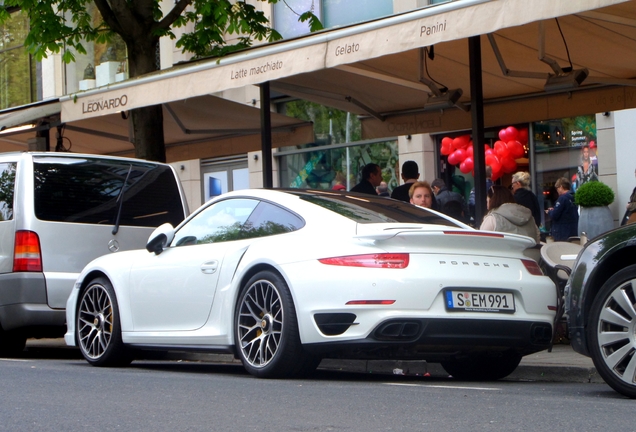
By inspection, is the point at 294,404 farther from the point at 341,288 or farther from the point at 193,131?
the point at 193,131

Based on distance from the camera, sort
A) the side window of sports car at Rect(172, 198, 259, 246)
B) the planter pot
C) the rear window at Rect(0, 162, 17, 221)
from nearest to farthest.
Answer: the side window of sports car at Rect(172, 198, 259, 246)
the rear window at Rect(0, 162, 17, 221)
the planter pot

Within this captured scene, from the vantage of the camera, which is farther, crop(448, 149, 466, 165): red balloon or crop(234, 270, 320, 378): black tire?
crop(448, 149, 466, 165): red balloon

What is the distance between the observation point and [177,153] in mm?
16688

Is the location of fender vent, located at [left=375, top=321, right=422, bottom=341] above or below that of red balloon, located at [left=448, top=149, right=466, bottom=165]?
below

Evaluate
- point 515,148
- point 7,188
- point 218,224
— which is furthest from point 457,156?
point 218,224

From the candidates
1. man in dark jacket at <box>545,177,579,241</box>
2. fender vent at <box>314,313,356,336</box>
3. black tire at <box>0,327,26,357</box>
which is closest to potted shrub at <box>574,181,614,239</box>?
man in dark jacket at <box>545,177,579,241</box>

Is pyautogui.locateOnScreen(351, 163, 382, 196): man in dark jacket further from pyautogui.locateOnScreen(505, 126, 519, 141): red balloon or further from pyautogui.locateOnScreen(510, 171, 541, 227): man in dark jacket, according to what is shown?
pyautogui.locateOnScreen(505, 126, 519, 141): red balloon

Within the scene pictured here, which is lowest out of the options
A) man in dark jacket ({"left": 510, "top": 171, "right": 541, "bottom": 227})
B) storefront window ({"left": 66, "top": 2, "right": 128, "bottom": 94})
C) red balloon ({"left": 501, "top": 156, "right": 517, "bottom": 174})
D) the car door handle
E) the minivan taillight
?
the car door handle

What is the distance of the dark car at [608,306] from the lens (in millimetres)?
5949

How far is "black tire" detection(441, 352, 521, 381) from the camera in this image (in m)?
7.56

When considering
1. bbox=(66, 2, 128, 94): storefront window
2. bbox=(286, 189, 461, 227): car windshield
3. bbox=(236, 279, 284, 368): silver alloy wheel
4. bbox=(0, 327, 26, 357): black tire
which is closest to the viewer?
bbox=(236, 279, 284, 368): silver alloy wheel

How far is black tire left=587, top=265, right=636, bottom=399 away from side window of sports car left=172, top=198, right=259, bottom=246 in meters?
2.74

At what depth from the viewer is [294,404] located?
225 inches

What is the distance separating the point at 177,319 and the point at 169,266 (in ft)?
1.40
